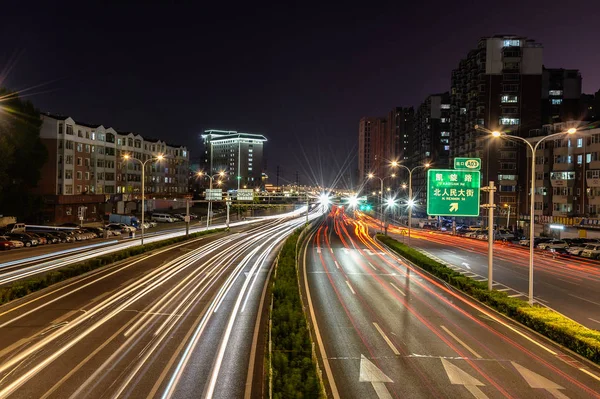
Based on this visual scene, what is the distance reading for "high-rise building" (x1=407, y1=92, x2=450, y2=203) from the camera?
5261 inches

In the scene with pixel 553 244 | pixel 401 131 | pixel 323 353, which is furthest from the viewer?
pixel 401 131

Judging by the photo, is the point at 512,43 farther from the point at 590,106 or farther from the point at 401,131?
the point at 401,131

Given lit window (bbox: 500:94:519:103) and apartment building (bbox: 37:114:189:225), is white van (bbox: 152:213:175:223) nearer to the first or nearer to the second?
apartment building (bbox: 37:114:189:225)

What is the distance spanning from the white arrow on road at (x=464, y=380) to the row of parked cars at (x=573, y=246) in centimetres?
4021

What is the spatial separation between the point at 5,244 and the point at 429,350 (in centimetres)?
4267

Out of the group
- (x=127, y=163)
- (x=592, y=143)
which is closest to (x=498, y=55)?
(x=592, y=143)

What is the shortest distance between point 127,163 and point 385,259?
66.6 metres

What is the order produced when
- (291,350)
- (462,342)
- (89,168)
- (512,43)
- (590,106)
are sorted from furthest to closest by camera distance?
(590,106) → (512,43) → (89,168) → (462,342) → (291,350)

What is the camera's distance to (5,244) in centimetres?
4419

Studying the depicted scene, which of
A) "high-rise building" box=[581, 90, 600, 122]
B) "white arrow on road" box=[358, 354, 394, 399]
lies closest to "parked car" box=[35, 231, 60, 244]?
"white arrow on road" box=[358, 354, 394, 399]

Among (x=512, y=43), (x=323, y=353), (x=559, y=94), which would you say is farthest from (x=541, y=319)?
(x=559, y=94)

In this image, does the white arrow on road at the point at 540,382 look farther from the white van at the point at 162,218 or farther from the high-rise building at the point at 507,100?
the high-rise building at the point at 507,100

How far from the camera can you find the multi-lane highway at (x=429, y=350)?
41.8ft

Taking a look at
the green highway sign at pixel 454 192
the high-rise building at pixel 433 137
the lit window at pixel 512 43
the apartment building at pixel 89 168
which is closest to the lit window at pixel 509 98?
the lit window at pixel 512 43
